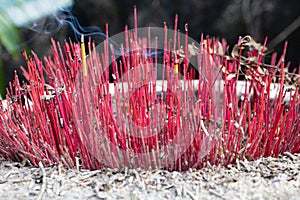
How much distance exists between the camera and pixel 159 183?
66cm

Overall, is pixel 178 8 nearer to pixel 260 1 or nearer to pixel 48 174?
pixel 260 1

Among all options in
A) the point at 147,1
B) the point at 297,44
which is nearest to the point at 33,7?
the point at 147,1

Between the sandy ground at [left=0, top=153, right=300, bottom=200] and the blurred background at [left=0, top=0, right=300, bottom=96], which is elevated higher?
the blurred background at [left=0, top=0, right=300, bottom=96]

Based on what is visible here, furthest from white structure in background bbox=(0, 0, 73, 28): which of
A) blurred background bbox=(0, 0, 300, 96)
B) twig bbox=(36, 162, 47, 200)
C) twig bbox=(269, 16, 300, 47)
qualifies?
twig bbox=(269, 16, 300, 47)

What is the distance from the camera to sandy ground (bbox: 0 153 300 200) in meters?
0.63

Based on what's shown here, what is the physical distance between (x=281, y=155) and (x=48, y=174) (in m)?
0.47

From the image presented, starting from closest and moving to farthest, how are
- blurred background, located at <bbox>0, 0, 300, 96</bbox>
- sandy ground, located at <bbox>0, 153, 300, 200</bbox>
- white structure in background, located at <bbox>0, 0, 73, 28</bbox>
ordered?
1. sandy ground, located at <bbox>0, 153, 300, 200</bbox>
2. white structure in background, located at <bbox>0, 0, 73, 28</bbox>
3. blurred background, located at <bbox>0, 0, 300, 96</bbox>

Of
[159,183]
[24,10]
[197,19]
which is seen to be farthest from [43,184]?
[197,19]

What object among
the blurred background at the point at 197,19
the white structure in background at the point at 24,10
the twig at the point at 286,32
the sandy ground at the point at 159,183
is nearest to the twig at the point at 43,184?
the sandy ground at the point at 159,183

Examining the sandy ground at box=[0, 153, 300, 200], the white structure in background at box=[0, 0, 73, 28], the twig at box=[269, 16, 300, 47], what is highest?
the white structure in background at box=[0, 0, 73, 28]

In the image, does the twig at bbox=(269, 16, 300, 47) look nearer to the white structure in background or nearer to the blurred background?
the blurred background

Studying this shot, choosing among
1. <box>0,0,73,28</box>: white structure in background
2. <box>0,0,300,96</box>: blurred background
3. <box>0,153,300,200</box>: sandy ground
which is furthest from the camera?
<box>0,0,300,96</box>: blurred background

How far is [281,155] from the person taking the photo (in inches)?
31.5

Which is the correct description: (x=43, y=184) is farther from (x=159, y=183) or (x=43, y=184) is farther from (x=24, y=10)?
(x=24, y=10)
